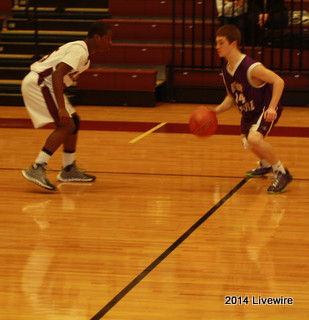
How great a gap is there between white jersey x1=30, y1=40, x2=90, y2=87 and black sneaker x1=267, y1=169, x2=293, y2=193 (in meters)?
1.58

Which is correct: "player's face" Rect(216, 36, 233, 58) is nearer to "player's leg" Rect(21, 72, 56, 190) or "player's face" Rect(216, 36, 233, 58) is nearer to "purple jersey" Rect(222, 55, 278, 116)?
"purple jersey" Rect(222, 55, 278, 116)

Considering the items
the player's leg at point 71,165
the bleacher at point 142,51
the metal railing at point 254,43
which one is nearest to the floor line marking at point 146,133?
the bleacher at point 142,51

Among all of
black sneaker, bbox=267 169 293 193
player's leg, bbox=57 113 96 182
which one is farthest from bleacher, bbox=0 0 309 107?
black sneaker, bbox=267 169 293 193

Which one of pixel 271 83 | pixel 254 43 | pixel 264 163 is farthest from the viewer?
pixel 254 43

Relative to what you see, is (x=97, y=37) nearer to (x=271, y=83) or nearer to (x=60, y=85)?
(x=60, y=85)

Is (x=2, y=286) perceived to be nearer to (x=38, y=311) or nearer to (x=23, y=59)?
(x=38, y=311)

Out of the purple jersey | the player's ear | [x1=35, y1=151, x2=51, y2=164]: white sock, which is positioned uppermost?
the player's ear

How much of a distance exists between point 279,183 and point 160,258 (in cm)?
189

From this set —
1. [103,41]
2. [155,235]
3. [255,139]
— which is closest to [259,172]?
[255,139]

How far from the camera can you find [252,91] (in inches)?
245

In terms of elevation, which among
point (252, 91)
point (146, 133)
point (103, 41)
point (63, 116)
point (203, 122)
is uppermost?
point (103, 41)

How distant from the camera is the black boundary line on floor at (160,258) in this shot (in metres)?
3.79

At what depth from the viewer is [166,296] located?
155 inches

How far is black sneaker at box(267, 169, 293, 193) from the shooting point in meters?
6.22
